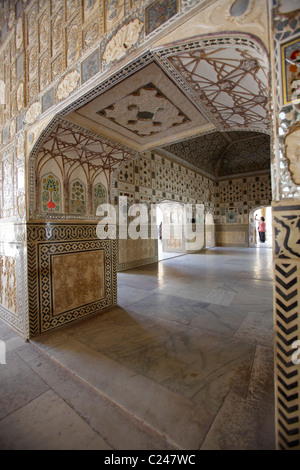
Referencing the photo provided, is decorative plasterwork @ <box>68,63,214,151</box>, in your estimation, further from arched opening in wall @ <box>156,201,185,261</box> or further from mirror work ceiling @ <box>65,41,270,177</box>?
arched opening in wall @ <box>156,201,185,261</box>

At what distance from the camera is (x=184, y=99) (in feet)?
7.83

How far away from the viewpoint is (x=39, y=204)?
2963 mm

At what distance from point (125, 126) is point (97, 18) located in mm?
1124

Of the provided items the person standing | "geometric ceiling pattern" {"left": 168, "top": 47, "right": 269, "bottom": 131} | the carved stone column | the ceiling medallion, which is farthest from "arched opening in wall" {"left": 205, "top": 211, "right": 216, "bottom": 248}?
the carved stone column

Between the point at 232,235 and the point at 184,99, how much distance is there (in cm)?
1076

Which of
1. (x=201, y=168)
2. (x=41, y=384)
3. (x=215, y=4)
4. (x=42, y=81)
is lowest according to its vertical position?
(x=41, y=384)

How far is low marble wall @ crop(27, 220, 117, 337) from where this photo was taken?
101 inches

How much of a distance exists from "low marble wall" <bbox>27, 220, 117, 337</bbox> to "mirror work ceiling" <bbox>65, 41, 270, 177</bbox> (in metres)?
1.42

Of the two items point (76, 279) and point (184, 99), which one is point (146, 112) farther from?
point (76, 279)

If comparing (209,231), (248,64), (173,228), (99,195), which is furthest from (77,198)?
(209,231)
